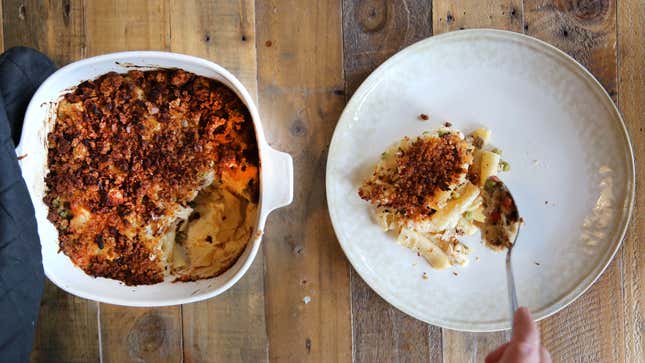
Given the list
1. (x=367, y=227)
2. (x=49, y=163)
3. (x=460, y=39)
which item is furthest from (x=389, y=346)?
(x=49, y=163)

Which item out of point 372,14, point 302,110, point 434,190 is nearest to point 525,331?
point 434,190

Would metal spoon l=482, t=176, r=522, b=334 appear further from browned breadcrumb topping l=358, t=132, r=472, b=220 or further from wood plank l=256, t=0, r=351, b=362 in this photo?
wood plank l=256, t=0, r=351, b=362

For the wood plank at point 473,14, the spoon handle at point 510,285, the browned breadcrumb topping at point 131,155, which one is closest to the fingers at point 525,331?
the spoon handle at point 510,285

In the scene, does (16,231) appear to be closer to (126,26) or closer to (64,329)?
(64,329)

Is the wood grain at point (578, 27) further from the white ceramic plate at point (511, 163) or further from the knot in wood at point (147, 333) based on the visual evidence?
the knot in wood at point (147, 333)

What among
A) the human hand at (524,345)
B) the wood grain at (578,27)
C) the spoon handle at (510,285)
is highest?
the wood grain at (578,27)
